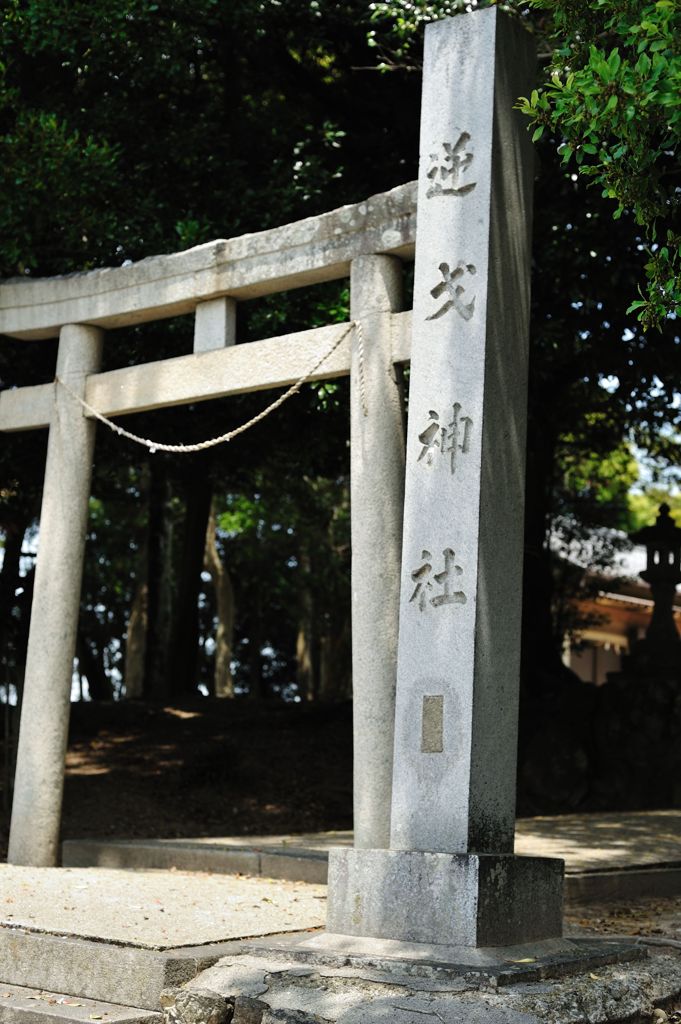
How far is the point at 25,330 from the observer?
920 centimetres

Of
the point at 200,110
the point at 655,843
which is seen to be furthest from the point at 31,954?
the point at 200,110

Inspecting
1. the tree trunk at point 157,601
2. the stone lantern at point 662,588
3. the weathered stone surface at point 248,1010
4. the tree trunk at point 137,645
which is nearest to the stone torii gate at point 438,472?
the weathered stone surface at point 248,1010

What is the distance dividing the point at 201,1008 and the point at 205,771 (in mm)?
8825

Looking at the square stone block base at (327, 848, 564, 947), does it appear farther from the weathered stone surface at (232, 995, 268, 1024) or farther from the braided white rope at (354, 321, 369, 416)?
the braided white rope at (354, 321, 369, 416)

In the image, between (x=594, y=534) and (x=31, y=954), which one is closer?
(x=31, y=954)

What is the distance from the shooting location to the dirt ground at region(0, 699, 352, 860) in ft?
40.6

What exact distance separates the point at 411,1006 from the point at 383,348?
151 inches

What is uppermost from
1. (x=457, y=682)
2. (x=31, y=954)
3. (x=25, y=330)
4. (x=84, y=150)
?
(x=84, y=150)

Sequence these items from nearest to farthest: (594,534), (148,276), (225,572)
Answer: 1. (148,276)
2. (594,534)
3. (225,572)

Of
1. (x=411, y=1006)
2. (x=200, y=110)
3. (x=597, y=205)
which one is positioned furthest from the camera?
(x=200, y=110)

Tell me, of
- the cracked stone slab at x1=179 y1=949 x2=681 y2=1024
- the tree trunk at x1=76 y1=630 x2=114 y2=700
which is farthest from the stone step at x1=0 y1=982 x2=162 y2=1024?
the tree trunk at x1=76 y1=630 x2=114 y2=700

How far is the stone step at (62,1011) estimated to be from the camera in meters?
5.11

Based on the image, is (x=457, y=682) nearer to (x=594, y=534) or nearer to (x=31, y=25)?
(x=31, y=25)

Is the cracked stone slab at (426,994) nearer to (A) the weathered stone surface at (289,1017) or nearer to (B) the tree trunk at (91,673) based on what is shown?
(A) the weathered stone surface at (289,1017)
